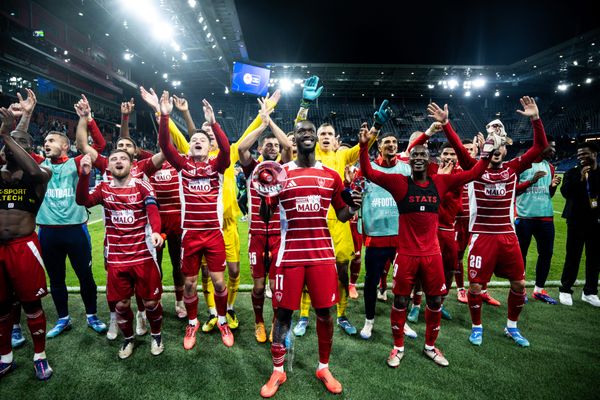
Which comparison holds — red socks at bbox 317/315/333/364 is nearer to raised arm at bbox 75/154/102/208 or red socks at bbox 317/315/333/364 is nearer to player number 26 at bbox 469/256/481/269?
player number 26 at bbox 469/256/481/269

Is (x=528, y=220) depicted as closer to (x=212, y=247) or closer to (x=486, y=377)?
(x=486, y=377)

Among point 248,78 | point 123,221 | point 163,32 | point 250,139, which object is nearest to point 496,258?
point 250,139

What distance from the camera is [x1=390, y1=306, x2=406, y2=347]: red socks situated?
346 cm

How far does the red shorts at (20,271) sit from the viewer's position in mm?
3178

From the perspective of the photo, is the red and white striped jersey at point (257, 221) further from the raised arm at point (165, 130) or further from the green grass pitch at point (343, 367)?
the green grass pitch at point (343, 367)

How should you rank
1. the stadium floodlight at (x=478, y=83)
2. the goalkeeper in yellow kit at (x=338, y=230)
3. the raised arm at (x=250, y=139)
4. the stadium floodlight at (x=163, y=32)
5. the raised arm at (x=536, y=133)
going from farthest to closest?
1. the stadium floodlight at (x=478, y=83)
2. the stadium floodlight at (x=163, y=32)
3. the goalkeeper in yellow kit at (x=338, y=230)
4. the raised arm at (x=536, y=133)
5. the raised arm at (x=250, y=139)

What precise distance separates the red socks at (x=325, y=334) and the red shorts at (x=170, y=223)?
2474mm

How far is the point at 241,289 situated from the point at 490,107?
150 ft

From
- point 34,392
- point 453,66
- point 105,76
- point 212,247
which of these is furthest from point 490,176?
point 105,76

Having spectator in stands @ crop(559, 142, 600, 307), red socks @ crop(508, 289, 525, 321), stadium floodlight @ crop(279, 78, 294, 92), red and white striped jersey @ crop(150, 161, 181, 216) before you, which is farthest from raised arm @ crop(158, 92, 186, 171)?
stadium floodlight @ crop(279, 78, 294, 92)

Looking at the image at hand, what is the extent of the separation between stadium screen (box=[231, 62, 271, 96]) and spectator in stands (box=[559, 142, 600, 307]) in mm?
17235

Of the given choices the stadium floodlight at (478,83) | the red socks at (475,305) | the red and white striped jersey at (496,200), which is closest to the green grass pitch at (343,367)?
the red socks at (475,305)

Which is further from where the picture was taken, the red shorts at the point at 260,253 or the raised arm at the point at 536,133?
the red shorts at the point at 260,253

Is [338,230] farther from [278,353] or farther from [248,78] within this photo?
[248,78]
